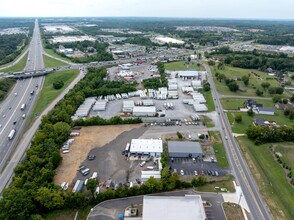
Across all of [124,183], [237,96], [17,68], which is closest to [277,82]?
[237,96]

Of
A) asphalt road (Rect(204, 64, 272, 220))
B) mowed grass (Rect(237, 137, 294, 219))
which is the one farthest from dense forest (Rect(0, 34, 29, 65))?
mowed grass (Rect(237, 137, 294, 219))

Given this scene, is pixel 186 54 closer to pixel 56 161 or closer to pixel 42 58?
pixel 42 58

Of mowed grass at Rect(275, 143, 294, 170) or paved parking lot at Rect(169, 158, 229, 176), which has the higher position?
mowed grass at Rect(275, 143, 294, 170)

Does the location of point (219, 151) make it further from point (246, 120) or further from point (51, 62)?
point (51, 62)

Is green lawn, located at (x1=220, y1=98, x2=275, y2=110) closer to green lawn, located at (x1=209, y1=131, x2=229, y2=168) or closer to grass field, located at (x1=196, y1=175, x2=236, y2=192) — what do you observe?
green lawn, located at (x1=209, y1=131, x2=229, y2=168)

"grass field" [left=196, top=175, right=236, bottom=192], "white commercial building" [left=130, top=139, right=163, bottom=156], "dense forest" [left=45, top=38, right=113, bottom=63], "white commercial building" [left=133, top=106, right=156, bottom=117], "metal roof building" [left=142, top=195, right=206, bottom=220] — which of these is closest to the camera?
"metal roof building" [left=142, top=195, right=206, bottom=220]

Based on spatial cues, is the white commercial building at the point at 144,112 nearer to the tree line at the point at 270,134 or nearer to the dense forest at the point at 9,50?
the tree line at the point at 270,134
